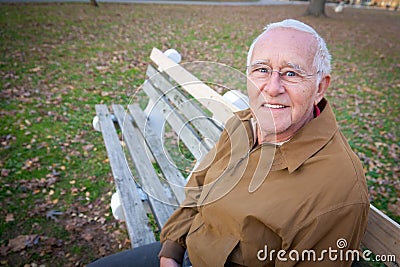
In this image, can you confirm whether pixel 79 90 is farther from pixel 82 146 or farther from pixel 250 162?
pixel 250 162

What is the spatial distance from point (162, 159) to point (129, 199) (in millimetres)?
467

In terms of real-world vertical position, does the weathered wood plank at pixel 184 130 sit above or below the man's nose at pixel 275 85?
below

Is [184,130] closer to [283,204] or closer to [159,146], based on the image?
[159,146]

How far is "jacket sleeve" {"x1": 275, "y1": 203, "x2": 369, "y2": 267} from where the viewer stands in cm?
129

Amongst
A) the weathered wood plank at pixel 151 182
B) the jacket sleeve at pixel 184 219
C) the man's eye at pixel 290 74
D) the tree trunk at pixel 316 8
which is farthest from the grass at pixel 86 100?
the tree trunk at pixel 316 8

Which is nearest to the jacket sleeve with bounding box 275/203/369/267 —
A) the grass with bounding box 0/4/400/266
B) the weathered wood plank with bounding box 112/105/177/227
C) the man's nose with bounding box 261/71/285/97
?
the man's nose with bounding box 261/71/285/97

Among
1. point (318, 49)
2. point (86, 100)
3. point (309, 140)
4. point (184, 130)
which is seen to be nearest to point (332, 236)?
point (309, 140)

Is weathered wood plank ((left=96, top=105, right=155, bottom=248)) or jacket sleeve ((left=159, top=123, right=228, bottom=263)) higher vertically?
jacket sleeve ((left=159, top=123, right=228, bottom=263))

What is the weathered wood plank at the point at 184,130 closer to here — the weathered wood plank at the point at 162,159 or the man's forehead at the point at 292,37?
the weathered wood plank at the point at 162,159

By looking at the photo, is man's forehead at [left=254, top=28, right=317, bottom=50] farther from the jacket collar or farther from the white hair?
the jacket collar

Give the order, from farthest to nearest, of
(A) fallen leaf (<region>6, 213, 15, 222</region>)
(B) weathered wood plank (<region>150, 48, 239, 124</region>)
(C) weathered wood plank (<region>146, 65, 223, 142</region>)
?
(A) fallen leaf (<region>6, 213, 15, 222</region>)
(C) weathered wood plank (<region>146, 65, 223, 142</region>)
(B) weathered wood plank (<region>150, 48, 239, 124</region>)

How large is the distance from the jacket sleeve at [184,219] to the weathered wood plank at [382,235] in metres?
0.86

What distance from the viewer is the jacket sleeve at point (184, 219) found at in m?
1.88

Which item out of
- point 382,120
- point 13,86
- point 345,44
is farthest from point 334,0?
point 13,86
